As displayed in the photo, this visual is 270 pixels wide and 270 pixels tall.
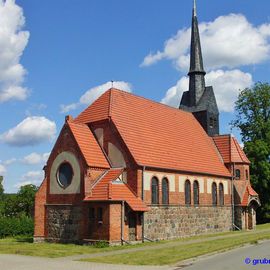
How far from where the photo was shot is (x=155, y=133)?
1335 inches

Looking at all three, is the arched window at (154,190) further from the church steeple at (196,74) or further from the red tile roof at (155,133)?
the church steeple at (196,74)

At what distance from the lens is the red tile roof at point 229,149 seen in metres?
41.2

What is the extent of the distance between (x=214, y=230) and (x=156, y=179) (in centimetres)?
952

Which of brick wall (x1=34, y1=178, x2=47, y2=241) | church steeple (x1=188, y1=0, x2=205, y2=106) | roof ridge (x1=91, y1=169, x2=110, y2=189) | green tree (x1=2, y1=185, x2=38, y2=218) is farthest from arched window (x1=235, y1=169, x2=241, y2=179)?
green tree (x1=2, y1=185, x2=38, y2=218)

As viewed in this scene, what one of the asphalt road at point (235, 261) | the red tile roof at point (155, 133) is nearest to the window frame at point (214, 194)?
the red tile roof at point (155, 133)

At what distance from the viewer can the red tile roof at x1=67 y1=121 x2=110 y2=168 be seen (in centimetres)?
2856

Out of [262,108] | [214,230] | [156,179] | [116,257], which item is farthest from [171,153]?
[262,108]

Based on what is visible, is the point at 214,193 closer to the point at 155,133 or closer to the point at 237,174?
the point at 237,174

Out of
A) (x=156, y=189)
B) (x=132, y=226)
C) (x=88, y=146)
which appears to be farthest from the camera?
(x=156, y=189)

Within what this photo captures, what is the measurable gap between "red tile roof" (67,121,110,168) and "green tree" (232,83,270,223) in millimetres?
23863

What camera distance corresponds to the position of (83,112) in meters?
33.3

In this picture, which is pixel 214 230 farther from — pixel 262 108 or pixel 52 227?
pixel 262 108

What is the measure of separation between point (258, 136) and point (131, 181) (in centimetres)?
2926

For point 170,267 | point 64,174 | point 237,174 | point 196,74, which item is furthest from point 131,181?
point 196,74
